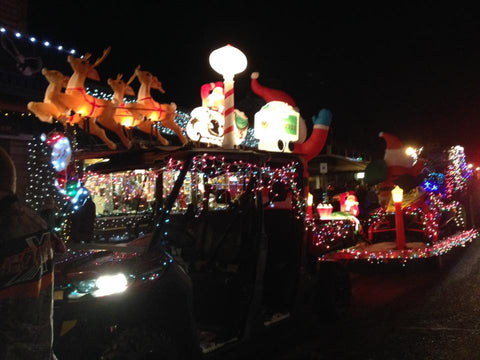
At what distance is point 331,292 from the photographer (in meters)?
5.52

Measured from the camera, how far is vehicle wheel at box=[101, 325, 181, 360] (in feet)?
9.78

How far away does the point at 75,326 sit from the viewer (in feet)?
9.40

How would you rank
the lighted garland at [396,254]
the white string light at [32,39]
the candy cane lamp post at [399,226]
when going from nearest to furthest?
1. the lighted garland at [396,254]
2. the candy cane lamp post at [399,226]
3. the white string light at [32,39]

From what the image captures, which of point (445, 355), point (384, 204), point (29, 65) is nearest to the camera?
point (445, 355)

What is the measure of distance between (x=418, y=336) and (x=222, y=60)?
4.37 m

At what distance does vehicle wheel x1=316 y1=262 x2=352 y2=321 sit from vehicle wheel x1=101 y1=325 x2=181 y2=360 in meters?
2.63

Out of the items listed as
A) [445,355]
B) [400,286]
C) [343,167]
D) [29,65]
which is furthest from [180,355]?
[343,167]

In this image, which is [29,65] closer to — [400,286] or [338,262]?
[338,262]

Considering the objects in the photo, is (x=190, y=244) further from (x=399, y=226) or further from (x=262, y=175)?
(x=399, y=226)

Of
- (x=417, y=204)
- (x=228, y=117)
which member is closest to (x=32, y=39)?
(x=228, y=117)

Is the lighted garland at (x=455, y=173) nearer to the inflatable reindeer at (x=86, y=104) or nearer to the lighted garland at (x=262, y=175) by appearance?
the lighted garland at (x=262, y=175)

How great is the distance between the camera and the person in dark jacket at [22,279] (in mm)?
1866

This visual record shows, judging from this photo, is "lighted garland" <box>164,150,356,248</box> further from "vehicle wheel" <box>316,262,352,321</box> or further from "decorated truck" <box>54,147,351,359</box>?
"vehicle wheel" <box>316,262,352,321</box>

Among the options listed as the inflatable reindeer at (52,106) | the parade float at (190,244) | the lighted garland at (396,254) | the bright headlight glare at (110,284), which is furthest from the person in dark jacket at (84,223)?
the lighted garland at (396,254)
